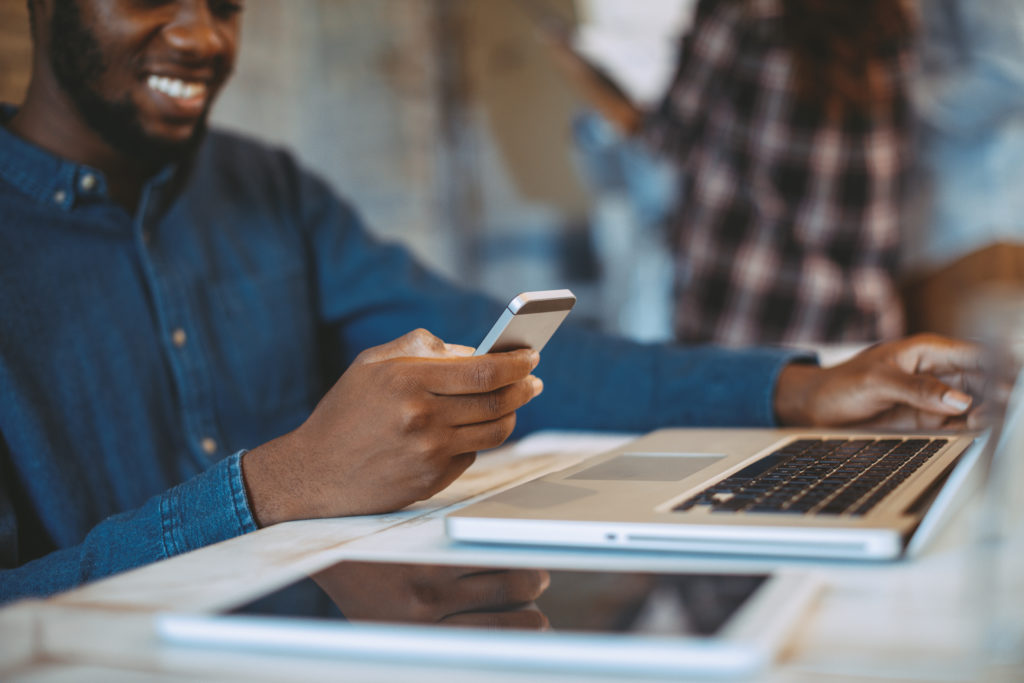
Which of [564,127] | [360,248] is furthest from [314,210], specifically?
[564,127]

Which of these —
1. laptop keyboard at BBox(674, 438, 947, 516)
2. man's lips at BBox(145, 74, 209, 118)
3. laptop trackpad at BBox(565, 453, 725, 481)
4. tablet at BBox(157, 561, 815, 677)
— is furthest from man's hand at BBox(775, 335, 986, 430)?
man's lips at BBox(145, 74, 209, 118)

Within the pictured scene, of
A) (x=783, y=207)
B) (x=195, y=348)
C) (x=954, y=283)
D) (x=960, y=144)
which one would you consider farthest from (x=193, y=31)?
(x=960, y=144)

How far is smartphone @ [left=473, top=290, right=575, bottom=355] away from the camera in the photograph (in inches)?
25.3

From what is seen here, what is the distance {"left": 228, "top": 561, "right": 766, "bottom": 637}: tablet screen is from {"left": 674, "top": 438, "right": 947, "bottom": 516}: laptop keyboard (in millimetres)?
111

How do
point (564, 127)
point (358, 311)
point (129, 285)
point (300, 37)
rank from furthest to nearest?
1. point (564, 127)
2. point (300, 37)
3. point (358, 311)
4. point (129, 285)

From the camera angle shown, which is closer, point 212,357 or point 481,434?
point 481,434

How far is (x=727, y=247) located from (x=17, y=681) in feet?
7.42

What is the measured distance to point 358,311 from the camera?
53.8 inches

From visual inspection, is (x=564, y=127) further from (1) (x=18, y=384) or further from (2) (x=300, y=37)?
(1) (x=18, y=384)

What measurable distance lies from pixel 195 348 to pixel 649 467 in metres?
0.62

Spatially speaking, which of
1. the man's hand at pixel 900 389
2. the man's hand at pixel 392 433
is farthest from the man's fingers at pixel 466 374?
the man's hand at pixel 900 389

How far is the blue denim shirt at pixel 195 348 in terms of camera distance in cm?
93

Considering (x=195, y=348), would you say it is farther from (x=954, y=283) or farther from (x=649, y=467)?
(x=954, y=283)

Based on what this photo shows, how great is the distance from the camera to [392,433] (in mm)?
695
